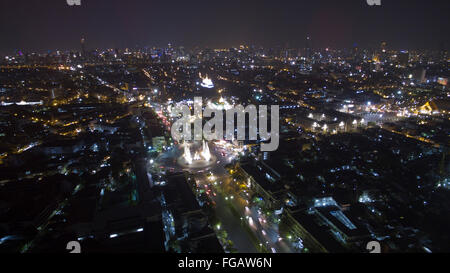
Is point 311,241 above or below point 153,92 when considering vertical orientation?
below

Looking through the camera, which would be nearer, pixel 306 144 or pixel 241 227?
pixel 241 227

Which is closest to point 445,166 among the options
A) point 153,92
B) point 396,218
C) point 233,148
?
point 396,218
